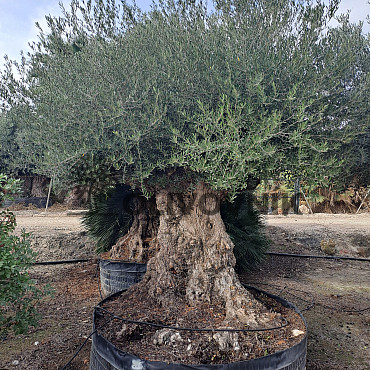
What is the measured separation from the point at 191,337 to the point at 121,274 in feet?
9.56

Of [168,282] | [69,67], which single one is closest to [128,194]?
[168,282]

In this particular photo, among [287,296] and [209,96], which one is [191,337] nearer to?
[209,96]

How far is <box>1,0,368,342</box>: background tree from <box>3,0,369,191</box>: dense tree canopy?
0.05ft

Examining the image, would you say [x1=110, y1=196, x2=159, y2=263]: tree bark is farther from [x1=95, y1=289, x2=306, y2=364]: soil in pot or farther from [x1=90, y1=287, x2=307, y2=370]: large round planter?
[x1=90, y1=287, x2=307, y2=370]: large round planter

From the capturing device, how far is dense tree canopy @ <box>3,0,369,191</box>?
3.46 metres

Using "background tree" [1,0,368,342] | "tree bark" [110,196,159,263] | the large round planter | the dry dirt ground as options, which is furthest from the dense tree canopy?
"tree bark" [110,196,159,263]

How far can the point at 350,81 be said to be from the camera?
4473 mm

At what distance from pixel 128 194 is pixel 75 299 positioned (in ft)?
7.46

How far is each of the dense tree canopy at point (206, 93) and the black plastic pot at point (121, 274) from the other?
253 centimetres

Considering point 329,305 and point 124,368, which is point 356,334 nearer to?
point 329,305

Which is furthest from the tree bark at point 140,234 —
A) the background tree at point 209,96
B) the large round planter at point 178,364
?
the large round planter at point 178,364

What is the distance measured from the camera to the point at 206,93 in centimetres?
368

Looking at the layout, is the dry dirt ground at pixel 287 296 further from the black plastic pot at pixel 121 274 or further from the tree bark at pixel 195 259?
the tree bark at pixel 195 259

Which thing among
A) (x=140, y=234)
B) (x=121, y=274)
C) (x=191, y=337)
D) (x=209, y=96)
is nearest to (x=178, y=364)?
(x=191, y=337)
